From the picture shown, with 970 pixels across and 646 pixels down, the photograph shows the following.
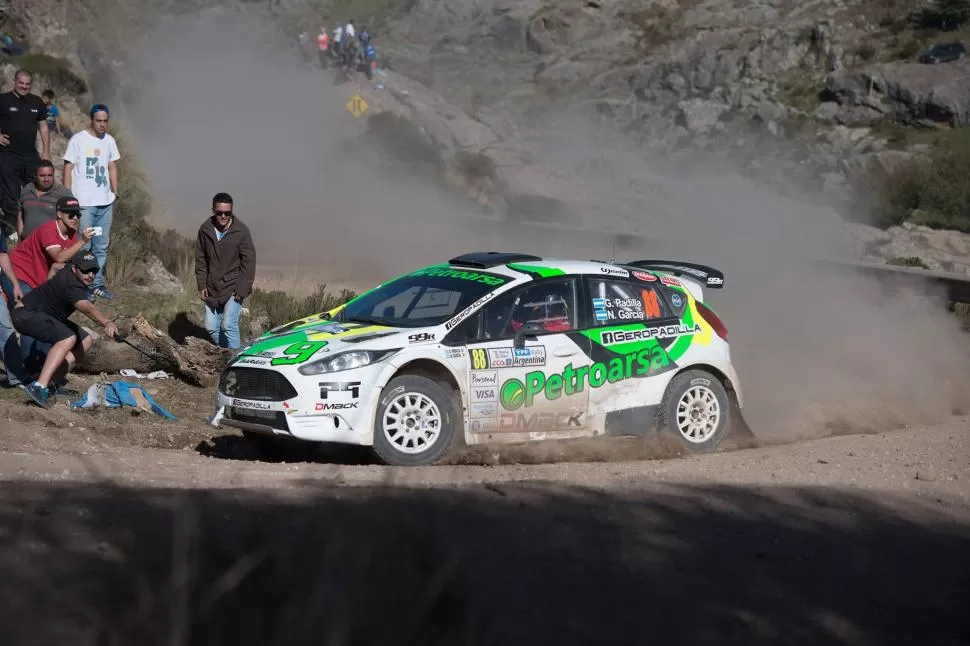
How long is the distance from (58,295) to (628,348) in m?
4.98

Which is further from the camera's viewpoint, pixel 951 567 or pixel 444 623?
pixel 951 567

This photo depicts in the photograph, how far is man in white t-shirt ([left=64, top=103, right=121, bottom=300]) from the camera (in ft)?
44.5

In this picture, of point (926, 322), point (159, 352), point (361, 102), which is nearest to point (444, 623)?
point (159, 352)

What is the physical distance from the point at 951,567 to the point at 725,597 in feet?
5.53

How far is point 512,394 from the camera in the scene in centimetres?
980

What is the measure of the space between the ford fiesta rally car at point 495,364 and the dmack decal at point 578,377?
0.04 ft

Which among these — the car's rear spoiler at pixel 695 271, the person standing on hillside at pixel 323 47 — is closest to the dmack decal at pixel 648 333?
the car's rear spoiler at pixel 695 271

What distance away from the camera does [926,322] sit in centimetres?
1658

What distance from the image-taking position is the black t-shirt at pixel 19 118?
47.8ft

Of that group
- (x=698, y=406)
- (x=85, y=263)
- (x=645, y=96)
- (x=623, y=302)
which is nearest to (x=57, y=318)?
(x=85, y=263)

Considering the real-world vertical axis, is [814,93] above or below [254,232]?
above

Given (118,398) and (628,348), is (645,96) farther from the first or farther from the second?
(118,398)

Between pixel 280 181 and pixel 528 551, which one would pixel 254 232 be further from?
pixel 528 551

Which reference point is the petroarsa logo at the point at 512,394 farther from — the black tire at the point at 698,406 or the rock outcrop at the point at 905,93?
the rock outcrop at the point at 905,93
